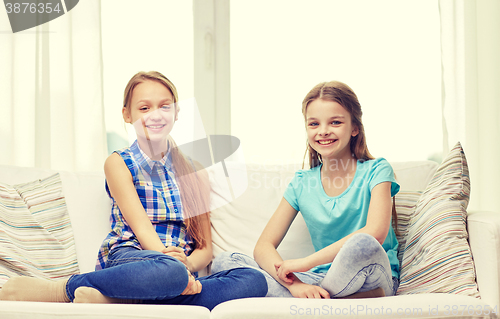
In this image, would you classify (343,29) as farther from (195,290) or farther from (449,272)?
(195,290)

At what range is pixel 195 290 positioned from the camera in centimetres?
101

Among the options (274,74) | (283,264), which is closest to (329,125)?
(283,264)

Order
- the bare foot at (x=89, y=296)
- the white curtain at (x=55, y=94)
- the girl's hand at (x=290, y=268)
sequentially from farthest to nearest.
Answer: the white curtain at (x=55, y=94) < the girl's hand at (x=290, y=268) < the bare foot at (x=89, y=296)

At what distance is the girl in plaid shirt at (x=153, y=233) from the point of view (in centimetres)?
97

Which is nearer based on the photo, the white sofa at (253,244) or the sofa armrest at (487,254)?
the white sofa at (253,244)

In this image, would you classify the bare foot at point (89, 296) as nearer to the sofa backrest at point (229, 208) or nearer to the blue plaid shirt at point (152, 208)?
the blue plaid shirt at point (152, 208)

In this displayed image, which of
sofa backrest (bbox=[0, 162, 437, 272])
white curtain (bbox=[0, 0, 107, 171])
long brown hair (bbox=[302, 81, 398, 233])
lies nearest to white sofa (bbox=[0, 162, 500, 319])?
sofa backrest (bbox=[0, 162, 437, 272])

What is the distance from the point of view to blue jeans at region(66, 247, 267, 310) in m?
0.95

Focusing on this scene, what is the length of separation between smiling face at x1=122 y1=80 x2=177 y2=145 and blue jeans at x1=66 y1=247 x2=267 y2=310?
0.44m

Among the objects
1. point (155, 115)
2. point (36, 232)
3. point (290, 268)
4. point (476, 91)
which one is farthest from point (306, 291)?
point (476, 91)

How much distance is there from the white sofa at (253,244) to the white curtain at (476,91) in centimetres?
68

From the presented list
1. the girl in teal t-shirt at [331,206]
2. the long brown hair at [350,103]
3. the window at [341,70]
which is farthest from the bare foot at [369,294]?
the window at [341,70]

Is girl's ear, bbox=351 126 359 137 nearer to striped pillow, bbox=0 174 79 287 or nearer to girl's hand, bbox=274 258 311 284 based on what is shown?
girl's hand, bbox=274 258 311 284

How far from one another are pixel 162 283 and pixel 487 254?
2.63ft
